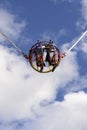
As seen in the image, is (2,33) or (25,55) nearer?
(2,33)

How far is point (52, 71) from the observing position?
26859 millimetres

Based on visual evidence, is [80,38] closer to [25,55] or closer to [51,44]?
[51,44]

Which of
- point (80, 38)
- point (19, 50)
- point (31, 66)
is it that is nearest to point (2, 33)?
point (19, 50)

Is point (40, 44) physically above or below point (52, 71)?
above

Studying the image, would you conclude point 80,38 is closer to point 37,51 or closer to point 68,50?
point 68,50

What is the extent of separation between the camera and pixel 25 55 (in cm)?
2739

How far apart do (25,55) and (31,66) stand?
1.59 metres

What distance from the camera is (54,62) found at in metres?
27.7

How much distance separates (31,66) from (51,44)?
2995 mm

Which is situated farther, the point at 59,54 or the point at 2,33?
the point at 59,54

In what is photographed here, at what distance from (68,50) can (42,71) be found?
347 cm

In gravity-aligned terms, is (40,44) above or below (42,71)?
above

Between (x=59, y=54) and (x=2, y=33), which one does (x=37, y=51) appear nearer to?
(x=59, y=54)

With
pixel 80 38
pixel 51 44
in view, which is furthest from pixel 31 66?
pixel 80 38
